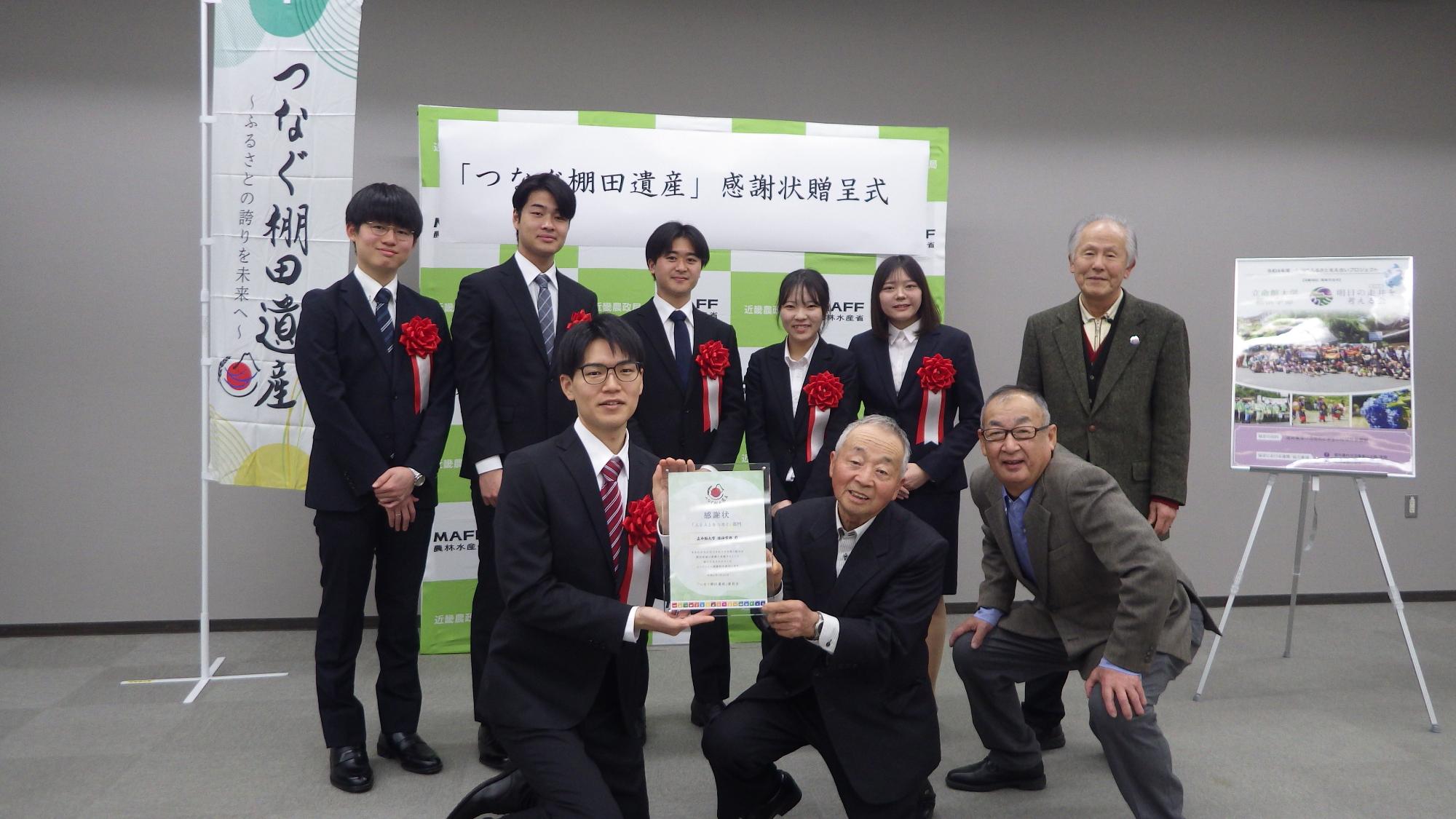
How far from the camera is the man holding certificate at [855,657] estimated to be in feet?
6.80

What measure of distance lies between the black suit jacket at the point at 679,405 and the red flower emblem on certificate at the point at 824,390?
0.26 m

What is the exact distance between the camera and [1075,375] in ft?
9.50

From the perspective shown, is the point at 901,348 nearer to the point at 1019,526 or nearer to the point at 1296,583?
the point at 1019,526

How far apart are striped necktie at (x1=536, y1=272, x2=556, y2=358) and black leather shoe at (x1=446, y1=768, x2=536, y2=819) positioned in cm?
116

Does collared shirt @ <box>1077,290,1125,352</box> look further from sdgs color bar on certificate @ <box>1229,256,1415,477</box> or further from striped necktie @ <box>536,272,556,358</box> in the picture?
striped necktie @ <box>536,272,556,358</box>

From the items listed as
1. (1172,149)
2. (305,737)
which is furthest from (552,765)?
(1172,149)

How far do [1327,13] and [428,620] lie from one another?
5085 millimetres

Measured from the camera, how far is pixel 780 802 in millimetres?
2262

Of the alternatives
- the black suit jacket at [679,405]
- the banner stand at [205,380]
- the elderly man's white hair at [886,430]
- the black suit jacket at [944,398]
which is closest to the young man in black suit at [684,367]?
the black suit jacket at [679,405]

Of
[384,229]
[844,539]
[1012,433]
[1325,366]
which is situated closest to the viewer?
[844,539]

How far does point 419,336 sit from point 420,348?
32mm

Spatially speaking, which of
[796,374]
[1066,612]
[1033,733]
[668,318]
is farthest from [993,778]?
[668,318]

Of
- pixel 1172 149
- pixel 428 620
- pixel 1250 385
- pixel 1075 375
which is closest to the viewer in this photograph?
pixel 1075 375

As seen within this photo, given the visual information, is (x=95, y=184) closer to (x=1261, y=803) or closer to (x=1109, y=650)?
(x=1109, y=650)
